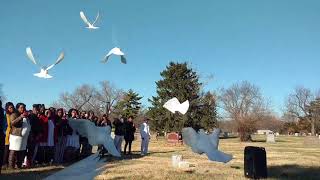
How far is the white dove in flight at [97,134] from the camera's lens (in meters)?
4.80

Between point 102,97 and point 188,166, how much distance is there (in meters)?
84.9

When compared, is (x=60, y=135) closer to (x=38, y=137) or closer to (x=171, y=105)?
(x=38, y=137)

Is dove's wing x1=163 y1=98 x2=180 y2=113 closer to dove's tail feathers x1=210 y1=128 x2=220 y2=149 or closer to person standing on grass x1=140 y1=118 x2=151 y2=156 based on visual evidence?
dove's tail feathers x1=210 y1=128 x2=220 y2=149

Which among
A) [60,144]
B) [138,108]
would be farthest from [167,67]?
[60,144]

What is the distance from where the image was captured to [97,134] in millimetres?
4910

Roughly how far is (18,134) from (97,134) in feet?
30.0

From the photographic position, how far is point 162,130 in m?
59.3

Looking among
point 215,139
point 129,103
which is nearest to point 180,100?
point 129,103

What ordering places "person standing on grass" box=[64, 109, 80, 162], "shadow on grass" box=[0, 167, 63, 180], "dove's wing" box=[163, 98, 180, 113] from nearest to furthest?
Answer: 1. "dove's wing" box=[163, 98, 180, 113]
2. "shadow on grass" box=[0, 167, 63, 180]
3. "person standing on grass" box=[64, 109, 80, 162]

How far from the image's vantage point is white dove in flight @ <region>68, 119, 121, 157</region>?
480 centimetres

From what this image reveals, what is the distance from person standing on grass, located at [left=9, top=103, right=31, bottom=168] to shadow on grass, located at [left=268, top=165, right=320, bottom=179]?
7047 mm

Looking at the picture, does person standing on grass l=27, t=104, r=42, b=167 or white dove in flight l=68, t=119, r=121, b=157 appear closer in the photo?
white dove in flight l=68, t=119, r=121, b=157

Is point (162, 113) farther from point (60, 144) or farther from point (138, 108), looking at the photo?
point (60, 144)

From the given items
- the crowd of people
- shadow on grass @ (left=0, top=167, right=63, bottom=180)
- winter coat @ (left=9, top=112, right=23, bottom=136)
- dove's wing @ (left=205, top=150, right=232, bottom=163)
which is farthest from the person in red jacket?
dove's wing @ (left=205, top=150, right=232, bottom=163)
